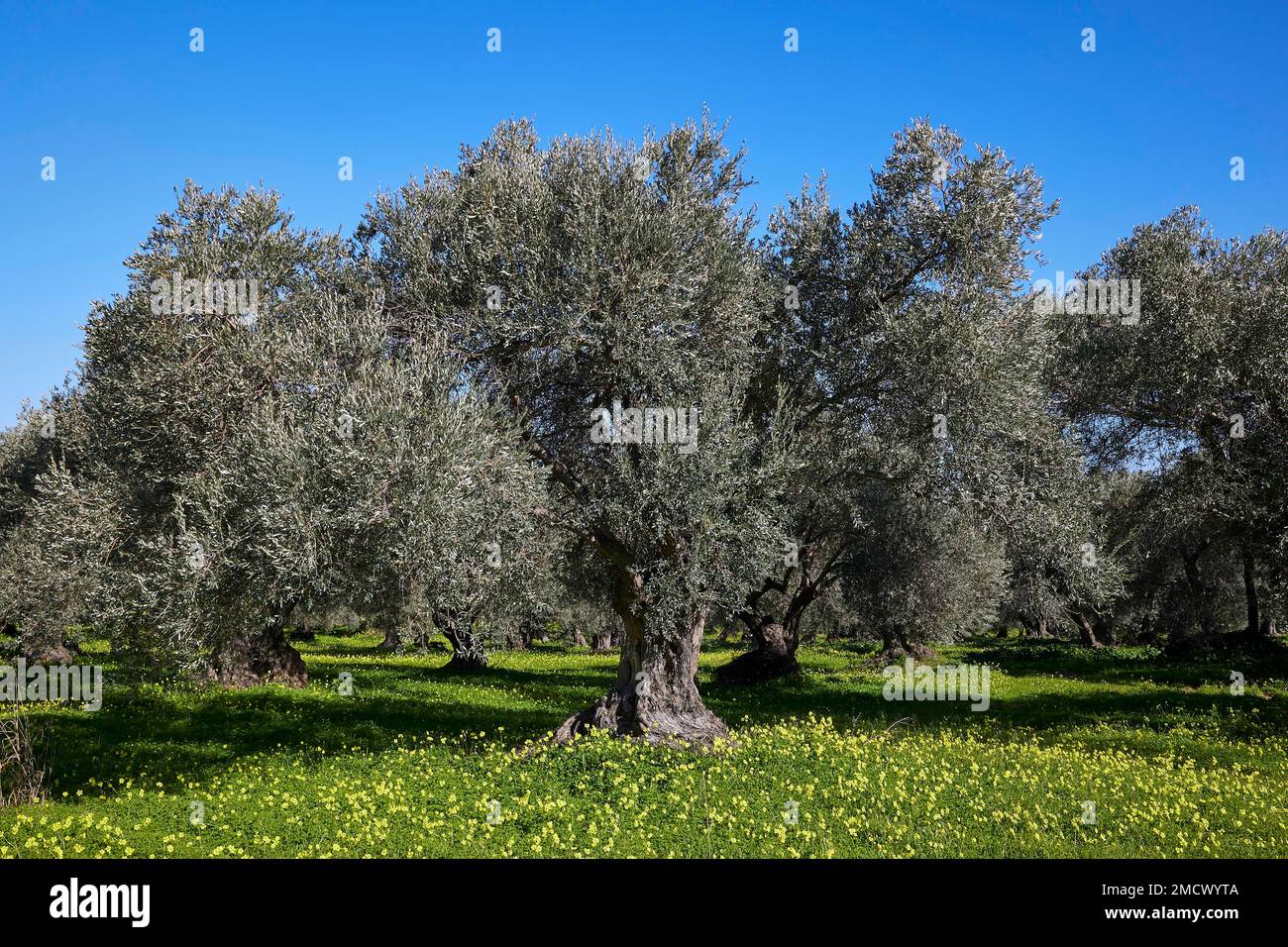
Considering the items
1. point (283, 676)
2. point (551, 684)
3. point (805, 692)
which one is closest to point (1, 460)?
point (283, 676)

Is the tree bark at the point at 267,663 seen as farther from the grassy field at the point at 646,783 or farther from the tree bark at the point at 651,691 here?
the tree bark at the point at 651,691

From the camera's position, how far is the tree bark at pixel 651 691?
57.5ft

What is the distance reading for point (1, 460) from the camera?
125 ft

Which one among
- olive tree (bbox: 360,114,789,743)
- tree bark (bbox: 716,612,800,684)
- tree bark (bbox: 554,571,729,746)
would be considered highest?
olive tree (bbox: 360,114,789,743)

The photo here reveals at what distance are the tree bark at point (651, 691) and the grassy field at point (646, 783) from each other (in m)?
1.18

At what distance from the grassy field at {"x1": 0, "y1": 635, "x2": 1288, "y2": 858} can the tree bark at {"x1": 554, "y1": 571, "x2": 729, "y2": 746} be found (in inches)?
46.5

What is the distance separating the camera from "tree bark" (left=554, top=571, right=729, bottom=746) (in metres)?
17.5

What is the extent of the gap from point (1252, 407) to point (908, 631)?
59.0 feet

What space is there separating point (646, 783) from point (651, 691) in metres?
3.71

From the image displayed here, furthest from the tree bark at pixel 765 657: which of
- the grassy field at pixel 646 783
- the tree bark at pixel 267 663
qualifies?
the tree bark at pixel 267 663

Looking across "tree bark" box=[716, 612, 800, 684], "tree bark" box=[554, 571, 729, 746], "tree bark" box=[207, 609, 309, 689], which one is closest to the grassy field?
"tree bark" box=[554, 571, 729, 746]

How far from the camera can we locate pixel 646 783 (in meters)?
14.2

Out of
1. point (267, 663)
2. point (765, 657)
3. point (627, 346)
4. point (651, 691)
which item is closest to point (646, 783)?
point (651, 691)

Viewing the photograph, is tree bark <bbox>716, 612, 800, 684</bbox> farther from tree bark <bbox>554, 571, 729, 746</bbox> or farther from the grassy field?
tree bark <bbox>554, 571, 729, 746</bbox>
